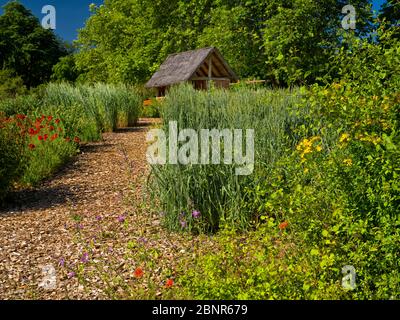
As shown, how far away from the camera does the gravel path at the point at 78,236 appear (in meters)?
4.18

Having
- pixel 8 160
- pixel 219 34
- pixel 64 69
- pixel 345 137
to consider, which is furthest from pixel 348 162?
pixel 64 69

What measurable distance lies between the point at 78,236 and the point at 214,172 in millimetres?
1547

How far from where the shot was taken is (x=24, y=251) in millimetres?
5000

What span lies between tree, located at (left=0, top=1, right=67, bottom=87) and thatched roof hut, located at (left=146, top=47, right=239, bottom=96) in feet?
75.8

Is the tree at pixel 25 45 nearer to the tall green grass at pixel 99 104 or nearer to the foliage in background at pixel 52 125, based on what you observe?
the foliage in background at pixel 52 125

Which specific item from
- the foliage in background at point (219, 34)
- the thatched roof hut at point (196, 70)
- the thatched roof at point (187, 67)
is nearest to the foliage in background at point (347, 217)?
the foliage in background at point (219, 34)

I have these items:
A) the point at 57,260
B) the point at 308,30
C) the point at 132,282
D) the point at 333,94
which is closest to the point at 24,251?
the point at 57,260

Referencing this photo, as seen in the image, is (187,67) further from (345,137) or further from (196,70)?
(345,137)

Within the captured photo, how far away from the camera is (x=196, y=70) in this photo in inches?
1009

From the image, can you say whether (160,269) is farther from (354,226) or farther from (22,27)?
(22,27)

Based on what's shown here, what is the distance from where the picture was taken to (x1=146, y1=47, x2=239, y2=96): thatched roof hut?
1011 inches

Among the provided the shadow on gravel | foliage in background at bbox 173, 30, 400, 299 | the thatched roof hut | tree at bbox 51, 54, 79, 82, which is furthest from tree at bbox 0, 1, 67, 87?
foliage in background at bbox 173, 30, 400, 299

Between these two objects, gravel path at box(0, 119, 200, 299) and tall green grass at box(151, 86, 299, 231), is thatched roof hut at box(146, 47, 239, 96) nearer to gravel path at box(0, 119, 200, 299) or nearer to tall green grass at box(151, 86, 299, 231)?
gravel path at box(0, 119, 200, 299)

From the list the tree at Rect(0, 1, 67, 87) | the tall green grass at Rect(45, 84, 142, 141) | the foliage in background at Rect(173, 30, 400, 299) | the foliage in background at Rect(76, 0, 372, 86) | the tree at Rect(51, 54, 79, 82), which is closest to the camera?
the foliage in background at Rect(173, 30, 400, 299)
